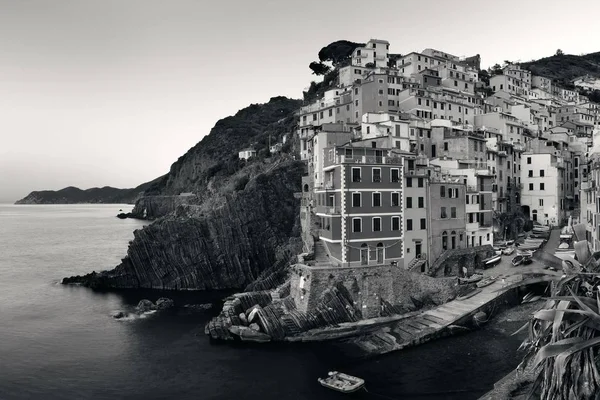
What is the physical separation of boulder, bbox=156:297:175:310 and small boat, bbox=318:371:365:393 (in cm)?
2945

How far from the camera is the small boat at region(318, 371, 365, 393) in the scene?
2881 centimetres

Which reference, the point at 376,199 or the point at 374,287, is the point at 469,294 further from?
the point at 376,199

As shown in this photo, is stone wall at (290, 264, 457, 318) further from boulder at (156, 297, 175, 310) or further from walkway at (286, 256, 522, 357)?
boulder at (156, 297, 175, 310)

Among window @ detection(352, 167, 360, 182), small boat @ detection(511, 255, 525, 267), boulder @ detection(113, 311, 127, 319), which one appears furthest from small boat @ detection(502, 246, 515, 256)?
boulder @ detection(113, 311, 127, 319)

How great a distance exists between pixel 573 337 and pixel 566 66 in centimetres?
20947

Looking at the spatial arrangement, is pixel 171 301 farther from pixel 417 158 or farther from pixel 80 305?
pixel 417 158

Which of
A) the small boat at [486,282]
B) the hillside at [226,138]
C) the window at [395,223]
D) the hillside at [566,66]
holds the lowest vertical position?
the small boat at [486,282]

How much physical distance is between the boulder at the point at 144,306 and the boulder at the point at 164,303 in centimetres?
61

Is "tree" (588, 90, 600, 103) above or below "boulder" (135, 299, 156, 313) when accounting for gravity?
above

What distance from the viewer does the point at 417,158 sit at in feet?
165

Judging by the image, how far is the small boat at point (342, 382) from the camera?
28.8 meters

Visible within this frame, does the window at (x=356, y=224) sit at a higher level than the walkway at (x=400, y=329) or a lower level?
higher

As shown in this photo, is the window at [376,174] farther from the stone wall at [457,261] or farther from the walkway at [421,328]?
the walkway at [421,328]

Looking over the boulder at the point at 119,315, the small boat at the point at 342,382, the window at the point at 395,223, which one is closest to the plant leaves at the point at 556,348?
the small boat at the point at 342,382
